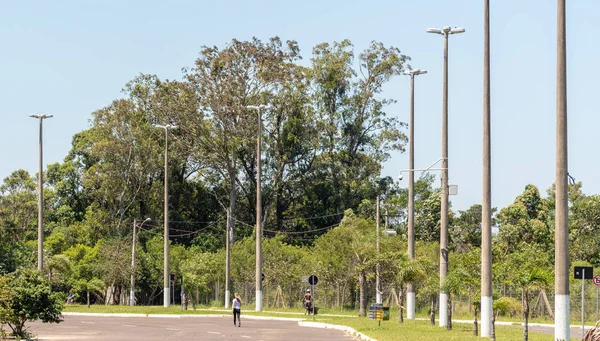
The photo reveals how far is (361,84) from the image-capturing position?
91.2m

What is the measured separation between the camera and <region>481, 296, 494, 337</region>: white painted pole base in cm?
3022

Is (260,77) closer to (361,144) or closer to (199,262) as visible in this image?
(361,144)

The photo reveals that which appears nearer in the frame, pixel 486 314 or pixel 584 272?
pixel 584 272

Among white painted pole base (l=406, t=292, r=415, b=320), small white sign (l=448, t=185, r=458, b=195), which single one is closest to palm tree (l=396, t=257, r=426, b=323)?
small white sign (l=448, t=185, r=458, b=195)

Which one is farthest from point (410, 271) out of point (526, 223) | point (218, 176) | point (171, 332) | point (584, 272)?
point (218, 176)

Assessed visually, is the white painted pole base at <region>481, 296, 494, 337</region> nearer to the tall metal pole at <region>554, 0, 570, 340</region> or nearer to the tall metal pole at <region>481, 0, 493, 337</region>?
the tall metal pole at <region>481, 0, 493, 337</region>

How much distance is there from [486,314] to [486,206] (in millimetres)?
3140

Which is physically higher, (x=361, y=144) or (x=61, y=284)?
(x=361, y=144)

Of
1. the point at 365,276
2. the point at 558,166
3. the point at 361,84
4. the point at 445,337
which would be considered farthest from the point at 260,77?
the point at 558,166

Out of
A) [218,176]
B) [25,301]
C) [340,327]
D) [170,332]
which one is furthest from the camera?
[218,176]

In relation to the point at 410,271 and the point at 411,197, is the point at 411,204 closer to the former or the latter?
the point at 411,197

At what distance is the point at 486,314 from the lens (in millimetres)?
30234

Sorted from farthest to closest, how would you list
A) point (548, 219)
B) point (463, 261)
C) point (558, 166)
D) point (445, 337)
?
point (548, 219) < point (463, 261) < point (445, 337) < point (558, 166)

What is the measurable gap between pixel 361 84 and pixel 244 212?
16383 mm
